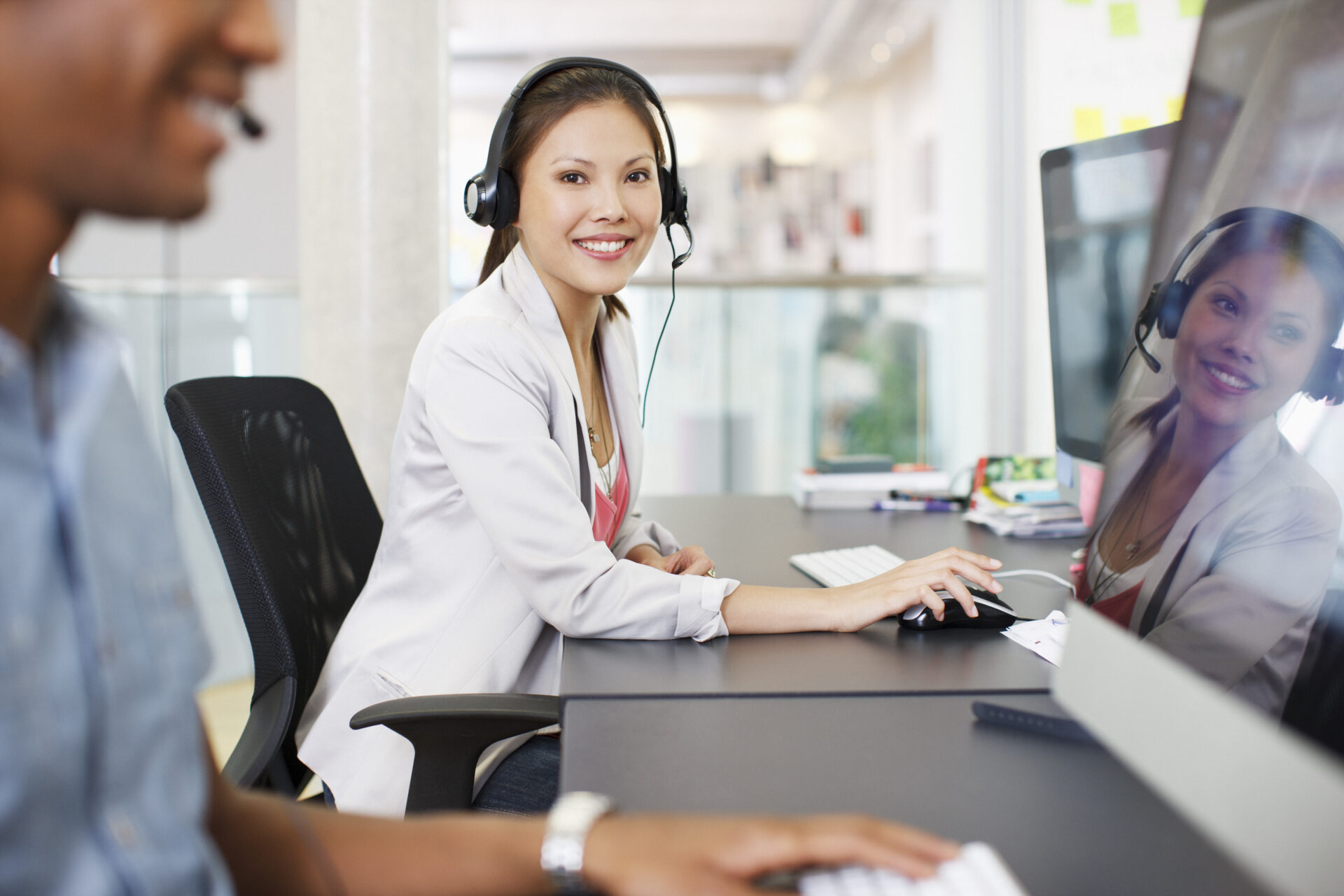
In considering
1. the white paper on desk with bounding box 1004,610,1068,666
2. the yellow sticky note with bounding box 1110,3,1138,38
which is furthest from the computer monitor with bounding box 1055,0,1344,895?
the yellow sticky note with bounding box 1110,3,1138,38

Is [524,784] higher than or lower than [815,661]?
lower

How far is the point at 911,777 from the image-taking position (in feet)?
2.21

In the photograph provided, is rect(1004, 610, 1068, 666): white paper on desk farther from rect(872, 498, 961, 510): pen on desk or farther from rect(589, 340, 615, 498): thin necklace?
rect(872, 498, 961, 510): pen on desk

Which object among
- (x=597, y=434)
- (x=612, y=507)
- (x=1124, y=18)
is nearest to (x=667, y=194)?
(x=597, y=434)

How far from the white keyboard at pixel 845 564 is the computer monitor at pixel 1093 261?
286 millimetres

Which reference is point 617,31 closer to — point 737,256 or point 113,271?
point 737,256

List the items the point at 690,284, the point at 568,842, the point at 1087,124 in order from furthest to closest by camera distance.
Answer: the point at 690,284 → the point at 1087,124 → the point at 568,842

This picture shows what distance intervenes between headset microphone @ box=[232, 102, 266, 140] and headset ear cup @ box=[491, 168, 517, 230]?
76 centimetres

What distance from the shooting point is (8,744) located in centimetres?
39

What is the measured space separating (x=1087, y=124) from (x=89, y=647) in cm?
304

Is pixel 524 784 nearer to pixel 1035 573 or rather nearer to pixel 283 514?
pixel 283 514

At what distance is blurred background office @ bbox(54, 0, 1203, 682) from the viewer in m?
2.57

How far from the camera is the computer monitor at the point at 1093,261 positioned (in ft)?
3.32

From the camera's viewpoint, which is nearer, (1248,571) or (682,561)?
(1248,571)
